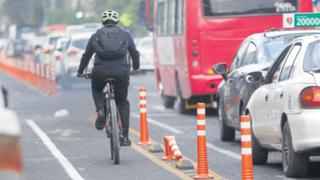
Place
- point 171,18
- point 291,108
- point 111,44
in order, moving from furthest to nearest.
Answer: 1. point 171,18
2. point 111,44
3. point 291,108

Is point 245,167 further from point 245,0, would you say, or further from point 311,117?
point 245,0

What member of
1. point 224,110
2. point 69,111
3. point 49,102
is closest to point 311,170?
point 224,110

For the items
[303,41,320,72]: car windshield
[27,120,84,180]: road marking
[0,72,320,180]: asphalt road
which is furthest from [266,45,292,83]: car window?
[27,120,84,180]: road marking

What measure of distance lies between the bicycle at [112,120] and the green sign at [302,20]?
219 inches

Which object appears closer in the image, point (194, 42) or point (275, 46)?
point (275, 46)

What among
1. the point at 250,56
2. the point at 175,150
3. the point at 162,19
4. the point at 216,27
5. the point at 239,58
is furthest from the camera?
the point at 162,19

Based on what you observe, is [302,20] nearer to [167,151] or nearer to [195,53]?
[195,53]

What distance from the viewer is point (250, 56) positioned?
51.0ft

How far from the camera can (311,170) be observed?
11.3m

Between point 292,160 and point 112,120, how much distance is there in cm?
302

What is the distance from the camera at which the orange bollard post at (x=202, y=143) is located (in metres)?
10.5

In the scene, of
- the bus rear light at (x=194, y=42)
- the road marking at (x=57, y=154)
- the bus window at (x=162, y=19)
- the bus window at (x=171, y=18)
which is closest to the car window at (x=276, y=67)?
the road marking at (x=57, y=154)


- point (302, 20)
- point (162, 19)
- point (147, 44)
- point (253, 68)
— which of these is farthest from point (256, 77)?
point (147, 44)

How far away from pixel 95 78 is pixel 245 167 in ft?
16.0
